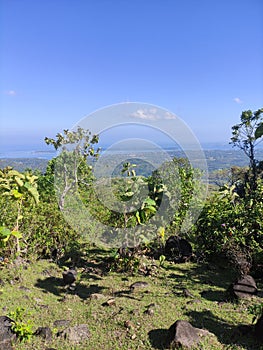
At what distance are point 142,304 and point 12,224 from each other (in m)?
2.37

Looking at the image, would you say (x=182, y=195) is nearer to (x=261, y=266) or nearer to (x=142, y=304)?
(x=261, y=266)

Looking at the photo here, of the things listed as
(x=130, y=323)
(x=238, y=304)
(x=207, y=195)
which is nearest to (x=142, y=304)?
(x=130, y=323)

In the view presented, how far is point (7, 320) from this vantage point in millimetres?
2928

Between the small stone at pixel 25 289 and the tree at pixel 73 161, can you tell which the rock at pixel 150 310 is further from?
the tree at pixel 73 161

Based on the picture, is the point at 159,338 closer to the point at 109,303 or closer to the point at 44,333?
the point at 109,303

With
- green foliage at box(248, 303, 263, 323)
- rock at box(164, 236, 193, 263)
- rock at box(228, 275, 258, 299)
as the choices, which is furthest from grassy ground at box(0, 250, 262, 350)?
rock at box(164, 236, 193, 263)

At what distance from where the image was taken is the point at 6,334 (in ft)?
9.18

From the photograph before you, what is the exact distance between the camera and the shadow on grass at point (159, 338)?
288 centimetres

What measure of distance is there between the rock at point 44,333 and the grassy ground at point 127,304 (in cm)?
6

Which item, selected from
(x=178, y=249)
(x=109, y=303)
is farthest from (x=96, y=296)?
(x=178, y=249)

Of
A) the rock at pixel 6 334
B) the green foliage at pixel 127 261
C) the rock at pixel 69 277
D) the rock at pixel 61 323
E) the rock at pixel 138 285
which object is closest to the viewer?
the rock at pixel 6 334

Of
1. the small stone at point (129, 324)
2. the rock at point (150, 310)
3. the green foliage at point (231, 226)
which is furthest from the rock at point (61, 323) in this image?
the green foliage at point (231, 226)

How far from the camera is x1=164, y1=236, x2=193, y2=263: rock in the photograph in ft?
18.6

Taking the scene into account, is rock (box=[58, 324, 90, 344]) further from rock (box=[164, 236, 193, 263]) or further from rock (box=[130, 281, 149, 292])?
rock (box=[164, 236, 193, 263])
